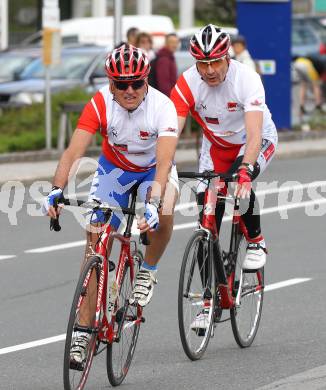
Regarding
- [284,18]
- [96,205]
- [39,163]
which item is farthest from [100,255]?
[284,18]

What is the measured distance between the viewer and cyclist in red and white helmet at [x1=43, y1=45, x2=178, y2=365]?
7.71 meters

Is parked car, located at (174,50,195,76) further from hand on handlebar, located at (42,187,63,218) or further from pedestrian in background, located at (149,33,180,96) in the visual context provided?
hand on handlebar, located at (42,187,63,218)

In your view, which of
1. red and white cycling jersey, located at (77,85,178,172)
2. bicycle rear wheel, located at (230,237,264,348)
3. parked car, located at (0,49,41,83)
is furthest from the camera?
parked car, located at (0,49,41,83)

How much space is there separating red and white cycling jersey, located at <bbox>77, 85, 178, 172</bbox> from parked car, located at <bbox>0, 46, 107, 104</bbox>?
16.8 m

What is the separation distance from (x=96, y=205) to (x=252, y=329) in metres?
2.03

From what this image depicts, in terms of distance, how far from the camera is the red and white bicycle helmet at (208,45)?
27.8 feet

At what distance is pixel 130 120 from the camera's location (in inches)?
316

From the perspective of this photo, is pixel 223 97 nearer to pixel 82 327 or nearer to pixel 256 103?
pixel 256 103

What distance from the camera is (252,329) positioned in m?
9.12

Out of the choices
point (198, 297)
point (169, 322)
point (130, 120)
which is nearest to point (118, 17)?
point (169, 322)

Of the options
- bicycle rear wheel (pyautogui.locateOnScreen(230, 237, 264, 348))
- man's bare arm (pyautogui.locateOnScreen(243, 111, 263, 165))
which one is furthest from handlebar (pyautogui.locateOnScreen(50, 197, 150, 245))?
bicycle rear wheel (pyautogui.locateOnScreen(230, 237, 264, 348))

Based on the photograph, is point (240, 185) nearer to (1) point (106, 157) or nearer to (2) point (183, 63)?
(1) point (106, 157)

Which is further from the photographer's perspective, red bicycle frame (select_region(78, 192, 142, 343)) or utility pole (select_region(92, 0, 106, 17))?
utility pole (select_region(92, 0, 106, 17))

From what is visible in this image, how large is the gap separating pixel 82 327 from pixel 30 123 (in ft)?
54.2
